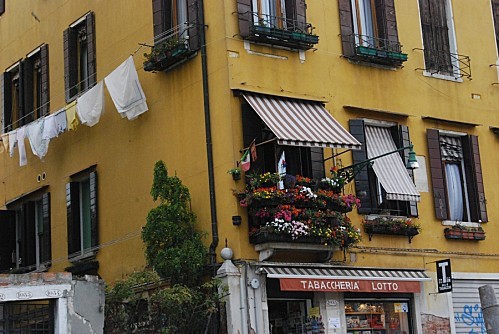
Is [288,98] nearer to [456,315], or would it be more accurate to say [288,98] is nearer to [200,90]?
[200,90]

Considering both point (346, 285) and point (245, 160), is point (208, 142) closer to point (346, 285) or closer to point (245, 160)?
point (245, 160)

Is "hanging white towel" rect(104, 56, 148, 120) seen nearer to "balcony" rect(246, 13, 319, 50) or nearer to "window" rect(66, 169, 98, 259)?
"window" rect(66, 169, 98, 259)

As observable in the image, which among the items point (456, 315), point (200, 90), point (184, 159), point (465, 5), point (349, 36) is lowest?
point (456, 315)

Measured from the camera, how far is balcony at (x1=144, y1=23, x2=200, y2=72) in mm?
17375

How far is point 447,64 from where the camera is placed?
808 inches

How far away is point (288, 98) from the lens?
17438 mm

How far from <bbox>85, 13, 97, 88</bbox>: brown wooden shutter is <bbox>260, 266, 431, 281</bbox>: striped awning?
6610mm

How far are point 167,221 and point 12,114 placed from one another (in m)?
8.46

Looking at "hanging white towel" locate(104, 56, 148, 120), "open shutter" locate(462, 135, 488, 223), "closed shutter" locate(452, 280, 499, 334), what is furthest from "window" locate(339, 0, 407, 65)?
"closed shutter" locate(452, 280, 499, 334)

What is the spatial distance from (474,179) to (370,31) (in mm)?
3776

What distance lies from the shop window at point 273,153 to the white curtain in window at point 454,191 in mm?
3739

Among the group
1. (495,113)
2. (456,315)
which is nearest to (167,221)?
(456,315)

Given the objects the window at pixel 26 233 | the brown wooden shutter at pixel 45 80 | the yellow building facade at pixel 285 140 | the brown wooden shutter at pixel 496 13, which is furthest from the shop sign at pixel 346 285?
the brown wooden shutter at pixel 45 80

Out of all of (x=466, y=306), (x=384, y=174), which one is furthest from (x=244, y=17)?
(x=466, y=306)
